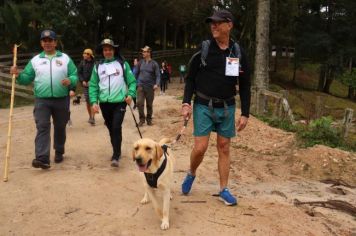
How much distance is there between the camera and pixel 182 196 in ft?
19.9

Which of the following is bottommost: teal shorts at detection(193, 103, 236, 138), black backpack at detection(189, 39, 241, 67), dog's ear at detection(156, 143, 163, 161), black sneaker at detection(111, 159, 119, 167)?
black sneaker at detection(111, 159, 119, 167)

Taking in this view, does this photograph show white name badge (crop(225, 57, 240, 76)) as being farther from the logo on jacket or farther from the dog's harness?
the logo on jacket

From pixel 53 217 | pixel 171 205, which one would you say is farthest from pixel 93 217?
pixel 171 205

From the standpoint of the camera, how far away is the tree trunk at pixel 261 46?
14.8 m

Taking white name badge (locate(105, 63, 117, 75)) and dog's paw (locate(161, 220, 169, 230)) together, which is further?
white name badge (locate(105, 63, 117, 75))

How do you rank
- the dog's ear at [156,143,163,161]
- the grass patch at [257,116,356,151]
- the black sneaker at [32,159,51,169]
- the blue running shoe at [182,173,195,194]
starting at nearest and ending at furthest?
the dog's ear at [156,143,163,161]
the blue running shoe at [182,173,195,194]
the black sneaker at [32,159,51,169]
the grass patch at [257,116,356,151]

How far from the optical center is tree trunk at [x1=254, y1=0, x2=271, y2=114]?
1484 centimetres

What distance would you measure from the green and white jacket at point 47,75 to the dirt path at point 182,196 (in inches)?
50.3

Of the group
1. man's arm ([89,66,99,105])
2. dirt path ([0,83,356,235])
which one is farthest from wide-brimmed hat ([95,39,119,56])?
dirt path ([0,83,356,235])

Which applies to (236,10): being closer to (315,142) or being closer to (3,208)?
(315,142)

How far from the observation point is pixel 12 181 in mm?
6746

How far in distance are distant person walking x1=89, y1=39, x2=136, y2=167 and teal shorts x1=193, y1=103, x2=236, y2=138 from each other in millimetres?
1911

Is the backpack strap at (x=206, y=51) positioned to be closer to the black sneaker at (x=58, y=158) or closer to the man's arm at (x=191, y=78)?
the man's arm at (x=191, y=78)

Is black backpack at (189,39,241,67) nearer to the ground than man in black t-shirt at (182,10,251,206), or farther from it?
farther from it
